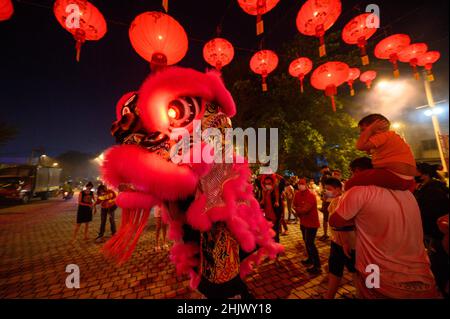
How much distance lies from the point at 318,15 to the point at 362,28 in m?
1.48

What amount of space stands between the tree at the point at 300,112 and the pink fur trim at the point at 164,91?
820 centimetres

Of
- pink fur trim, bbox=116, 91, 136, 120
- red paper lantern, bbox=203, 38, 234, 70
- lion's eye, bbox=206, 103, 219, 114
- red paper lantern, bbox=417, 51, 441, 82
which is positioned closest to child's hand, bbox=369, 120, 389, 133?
lion's eye, bbox=206, 103, 219, 114

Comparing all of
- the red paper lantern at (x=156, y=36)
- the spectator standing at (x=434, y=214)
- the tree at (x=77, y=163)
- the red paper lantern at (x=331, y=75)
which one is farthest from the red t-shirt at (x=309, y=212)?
the tree at (x=77, y=163)

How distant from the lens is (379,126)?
177 centimetres

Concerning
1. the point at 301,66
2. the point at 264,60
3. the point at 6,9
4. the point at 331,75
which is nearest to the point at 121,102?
the point at 6,9

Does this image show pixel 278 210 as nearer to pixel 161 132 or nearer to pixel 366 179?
pixel 366 179

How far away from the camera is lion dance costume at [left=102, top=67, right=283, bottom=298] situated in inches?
42.4

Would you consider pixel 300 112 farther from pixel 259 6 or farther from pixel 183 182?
pixel 183 182

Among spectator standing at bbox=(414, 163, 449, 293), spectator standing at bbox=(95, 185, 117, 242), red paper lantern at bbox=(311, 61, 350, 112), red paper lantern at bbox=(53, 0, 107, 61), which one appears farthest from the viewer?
spectator standing at bbox=(95, 185, 117, 242)

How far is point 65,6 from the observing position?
3334mm

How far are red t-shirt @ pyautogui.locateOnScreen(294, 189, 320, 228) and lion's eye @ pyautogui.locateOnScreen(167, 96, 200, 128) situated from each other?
3757mm

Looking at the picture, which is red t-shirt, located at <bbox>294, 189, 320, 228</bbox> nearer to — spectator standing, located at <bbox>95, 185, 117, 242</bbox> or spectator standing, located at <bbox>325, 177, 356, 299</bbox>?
spectator standing, located at <bbox>325, 177, 356, 299</bbox>

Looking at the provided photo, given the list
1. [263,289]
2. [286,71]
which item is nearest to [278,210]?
[263,289]
